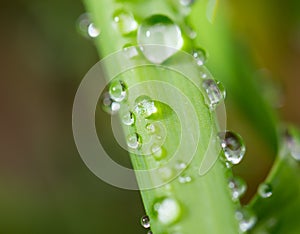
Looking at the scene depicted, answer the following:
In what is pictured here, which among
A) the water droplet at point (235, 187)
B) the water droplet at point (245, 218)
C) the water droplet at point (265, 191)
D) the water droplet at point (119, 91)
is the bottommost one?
the water droplet at point (245, 218)

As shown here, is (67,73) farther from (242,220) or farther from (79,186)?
(242,220)

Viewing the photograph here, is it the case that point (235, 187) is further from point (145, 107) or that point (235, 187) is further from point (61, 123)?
point (61, 123)

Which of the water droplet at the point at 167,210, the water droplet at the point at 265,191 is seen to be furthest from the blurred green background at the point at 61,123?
the water droplet at the point at 167,210

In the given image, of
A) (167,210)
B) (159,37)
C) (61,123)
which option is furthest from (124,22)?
(61,123)

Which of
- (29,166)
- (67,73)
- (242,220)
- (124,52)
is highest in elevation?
(67,73)

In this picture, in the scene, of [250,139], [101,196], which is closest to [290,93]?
[250,139]

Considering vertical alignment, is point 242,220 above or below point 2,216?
below

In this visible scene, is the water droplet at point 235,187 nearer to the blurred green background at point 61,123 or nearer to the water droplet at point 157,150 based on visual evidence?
the water droplet at point 157,150

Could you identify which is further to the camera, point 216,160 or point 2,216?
point 2,216
